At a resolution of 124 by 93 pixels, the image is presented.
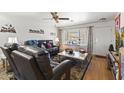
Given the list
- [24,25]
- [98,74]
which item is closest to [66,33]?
[24,25]

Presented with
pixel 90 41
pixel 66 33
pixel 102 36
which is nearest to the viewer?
pixel 102 36

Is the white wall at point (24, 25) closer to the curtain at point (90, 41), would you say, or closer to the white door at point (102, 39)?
the curtain at point (90, 41)

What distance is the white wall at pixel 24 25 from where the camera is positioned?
15.6 feet

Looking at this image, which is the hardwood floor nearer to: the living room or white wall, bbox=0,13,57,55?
the living room

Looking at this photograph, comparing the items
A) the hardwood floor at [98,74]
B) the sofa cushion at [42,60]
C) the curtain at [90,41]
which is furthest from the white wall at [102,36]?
the sofa cushion at [42,60]

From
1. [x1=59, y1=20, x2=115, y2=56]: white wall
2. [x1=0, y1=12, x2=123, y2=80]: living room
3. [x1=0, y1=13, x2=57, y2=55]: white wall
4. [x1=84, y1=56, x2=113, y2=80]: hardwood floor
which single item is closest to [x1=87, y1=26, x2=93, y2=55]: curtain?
[x1=0, y1=12, x2=123, y2=80]: living room

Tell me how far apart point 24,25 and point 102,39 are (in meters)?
4.01

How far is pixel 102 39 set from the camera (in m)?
5.96

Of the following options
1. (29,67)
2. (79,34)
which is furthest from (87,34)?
(29,67)

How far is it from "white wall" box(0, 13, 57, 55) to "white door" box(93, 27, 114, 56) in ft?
8.56

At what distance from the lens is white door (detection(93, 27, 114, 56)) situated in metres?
5.67

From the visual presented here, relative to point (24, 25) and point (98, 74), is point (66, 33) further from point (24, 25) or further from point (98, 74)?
point (98, 74)

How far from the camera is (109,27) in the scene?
5.60 metres
